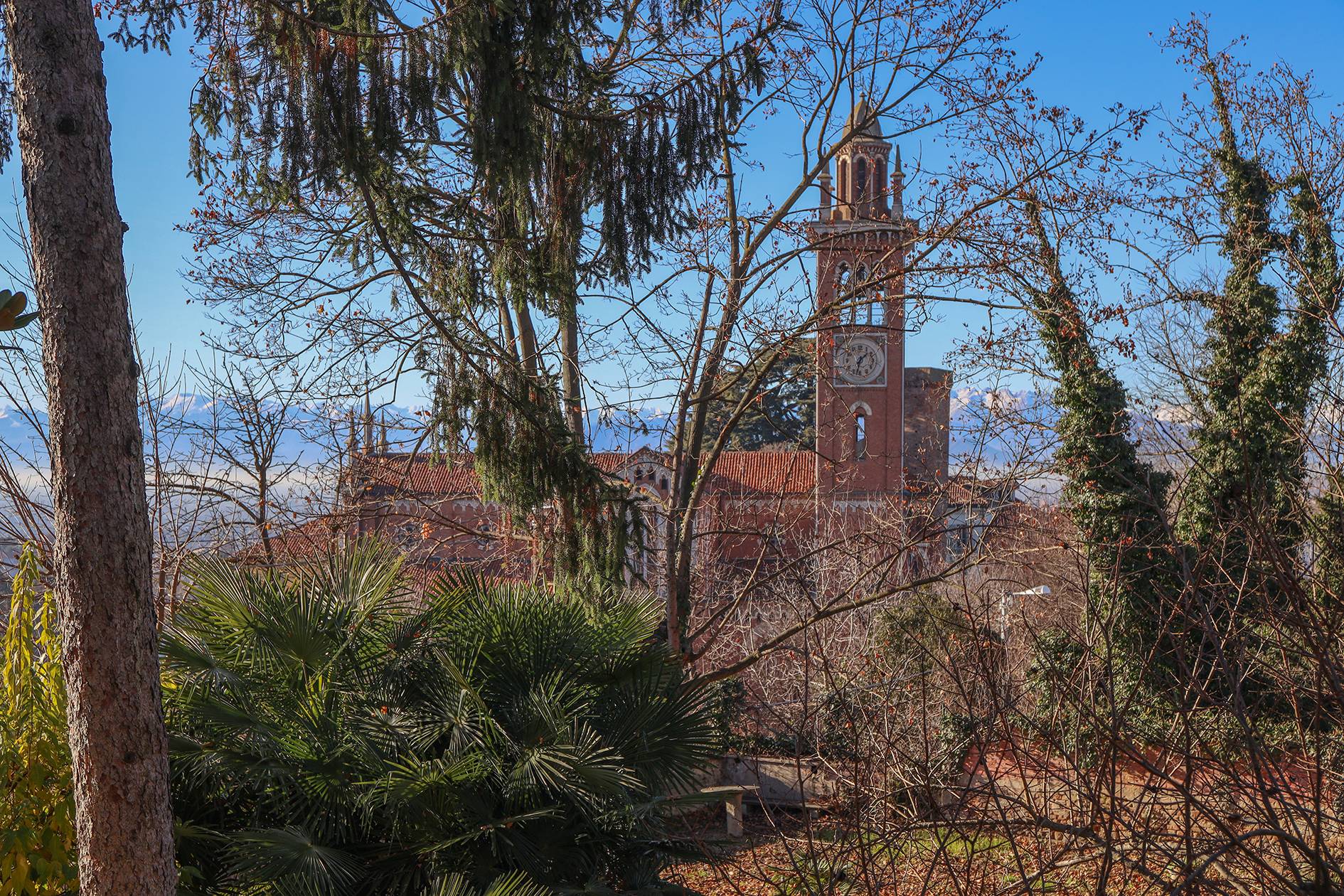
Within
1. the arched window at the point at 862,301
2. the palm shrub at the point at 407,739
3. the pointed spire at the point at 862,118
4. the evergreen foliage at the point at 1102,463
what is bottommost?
the palm shrub at the point at 407,739

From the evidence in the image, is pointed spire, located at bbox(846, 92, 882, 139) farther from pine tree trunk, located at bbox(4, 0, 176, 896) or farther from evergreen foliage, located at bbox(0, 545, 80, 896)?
evergreen foliage, located at bbox(0, 545, 80, 896)

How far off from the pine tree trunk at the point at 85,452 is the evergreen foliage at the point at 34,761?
35 centimetres

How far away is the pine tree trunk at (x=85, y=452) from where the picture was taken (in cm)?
383

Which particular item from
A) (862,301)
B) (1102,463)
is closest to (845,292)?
(862,301)

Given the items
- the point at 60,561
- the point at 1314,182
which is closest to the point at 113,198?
the point at 60,561

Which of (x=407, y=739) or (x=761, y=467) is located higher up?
(x=761, y=467)

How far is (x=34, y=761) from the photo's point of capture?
4.16 m

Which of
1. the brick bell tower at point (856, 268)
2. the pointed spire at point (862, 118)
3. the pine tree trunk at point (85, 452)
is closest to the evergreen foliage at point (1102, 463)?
the brick bell tower at point (856, 268)

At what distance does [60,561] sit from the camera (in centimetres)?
384

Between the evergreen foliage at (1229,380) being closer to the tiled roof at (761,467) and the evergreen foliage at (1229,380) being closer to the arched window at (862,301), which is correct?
the arched window at (862,301)

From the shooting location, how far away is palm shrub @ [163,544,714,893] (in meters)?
4.46

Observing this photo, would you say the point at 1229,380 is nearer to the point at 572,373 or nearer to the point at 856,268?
the point at 856,268

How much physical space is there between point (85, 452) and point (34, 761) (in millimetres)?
1378

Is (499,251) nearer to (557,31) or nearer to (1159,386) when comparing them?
(557,31)
